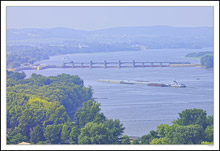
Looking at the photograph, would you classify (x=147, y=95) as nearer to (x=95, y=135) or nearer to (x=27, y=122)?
(x=27, y=122)

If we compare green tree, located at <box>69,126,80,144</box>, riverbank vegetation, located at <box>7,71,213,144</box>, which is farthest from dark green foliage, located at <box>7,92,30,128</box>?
green tree, located at <box>69,126,80,144</box>

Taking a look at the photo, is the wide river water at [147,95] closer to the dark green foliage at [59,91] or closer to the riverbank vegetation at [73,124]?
the dark green foliage at [59,91]

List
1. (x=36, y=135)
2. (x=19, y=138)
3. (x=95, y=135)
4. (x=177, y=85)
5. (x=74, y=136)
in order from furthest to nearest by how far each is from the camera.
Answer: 1. (x=177, y=85)
2. (x=36, y=135)
3. (x=19, y=138)
4. (x=74, y=136)
5. (x=95, y=135)

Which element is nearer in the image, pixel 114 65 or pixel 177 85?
pixel 177 85

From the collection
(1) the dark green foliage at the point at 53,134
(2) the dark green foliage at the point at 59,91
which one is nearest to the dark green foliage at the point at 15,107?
(2) the dark green foliage at the point at 59,91

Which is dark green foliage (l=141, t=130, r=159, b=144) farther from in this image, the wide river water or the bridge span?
the bridge span

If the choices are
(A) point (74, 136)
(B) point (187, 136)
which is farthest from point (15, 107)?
(B) point (187, 136)

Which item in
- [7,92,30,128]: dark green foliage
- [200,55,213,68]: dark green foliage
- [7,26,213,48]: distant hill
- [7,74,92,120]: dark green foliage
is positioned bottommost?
[7,92,30,128]: dark green foliage
